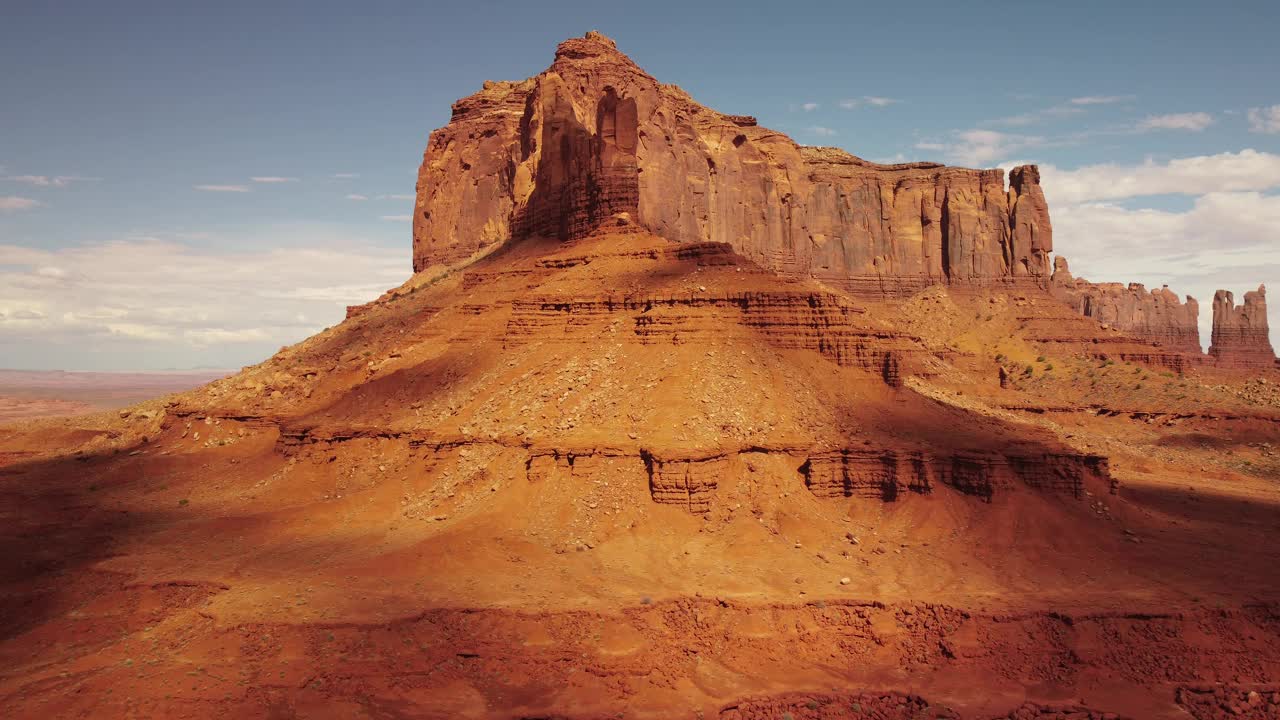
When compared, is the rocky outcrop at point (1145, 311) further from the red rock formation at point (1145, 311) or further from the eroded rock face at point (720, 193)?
the eroded rock face at point (720, 193)

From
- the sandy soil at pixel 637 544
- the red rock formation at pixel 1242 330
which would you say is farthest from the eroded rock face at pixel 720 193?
the red rock formation at pixel 1242 330

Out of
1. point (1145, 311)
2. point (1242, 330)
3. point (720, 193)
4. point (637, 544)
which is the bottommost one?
point (637, 544)

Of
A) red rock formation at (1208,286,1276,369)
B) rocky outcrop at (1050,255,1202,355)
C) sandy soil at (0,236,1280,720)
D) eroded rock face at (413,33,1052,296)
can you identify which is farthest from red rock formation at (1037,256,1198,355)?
sandy soil at (0,236,1280,720)

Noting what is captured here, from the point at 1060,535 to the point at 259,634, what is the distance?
21966 mm

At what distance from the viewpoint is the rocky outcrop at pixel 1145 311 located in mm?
113812

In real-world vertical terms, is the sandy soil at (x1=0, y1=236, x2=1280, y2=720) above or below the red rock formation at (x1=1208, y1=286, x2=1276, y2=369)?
below

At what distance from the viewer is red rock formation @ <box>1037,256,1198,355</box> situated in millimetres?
113812

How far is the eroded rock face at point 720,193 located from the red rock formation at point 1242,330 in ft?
156

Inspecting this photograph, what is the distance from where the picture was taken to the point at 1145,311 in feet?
379

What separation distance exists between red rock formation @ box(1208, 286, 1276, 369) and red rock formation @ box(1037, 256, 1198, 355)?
352cm

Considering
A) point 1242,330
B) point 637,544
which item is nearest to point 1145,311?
point 1242,330

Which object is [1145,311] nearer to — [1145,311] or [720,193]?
[1145,311]

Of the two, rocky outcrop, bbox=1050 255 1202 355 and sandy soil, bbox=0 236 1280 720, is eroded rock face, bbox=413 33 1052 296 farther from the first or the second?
rocky outcrop, bbox=1050 255 1202 355

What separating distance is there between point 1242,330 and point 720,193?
285 feet
